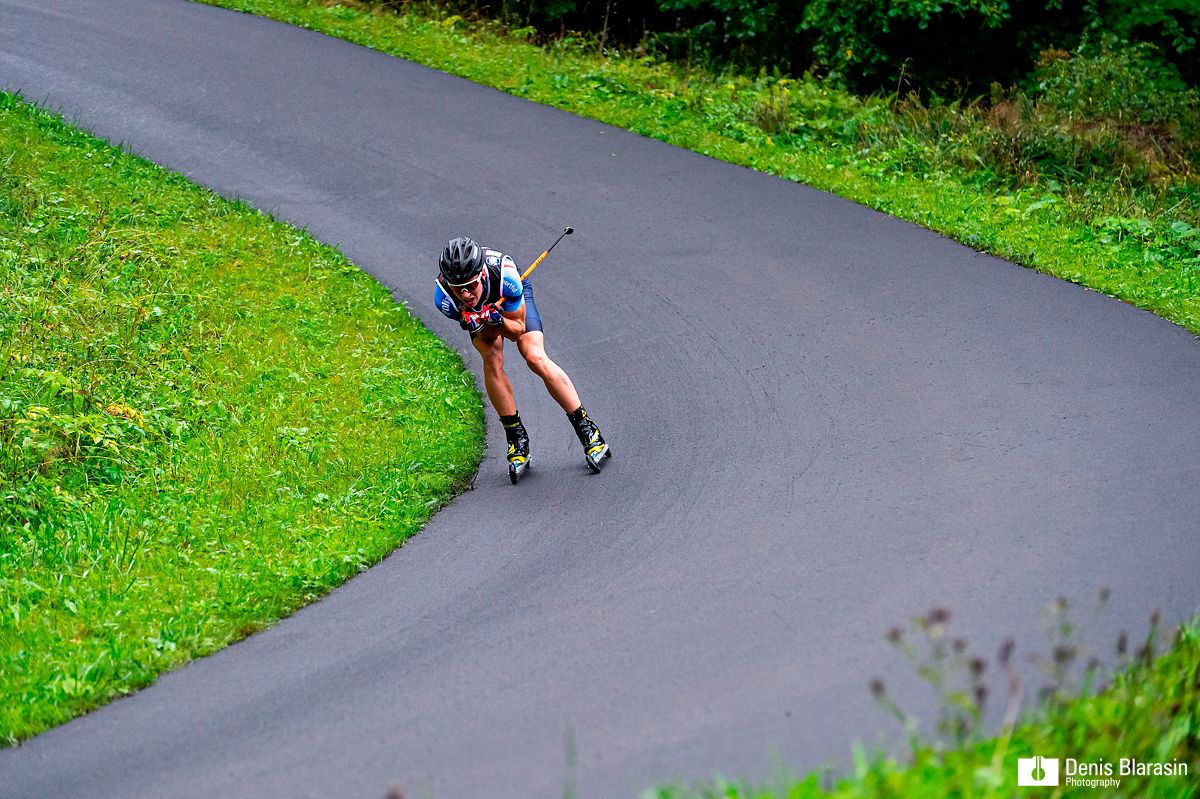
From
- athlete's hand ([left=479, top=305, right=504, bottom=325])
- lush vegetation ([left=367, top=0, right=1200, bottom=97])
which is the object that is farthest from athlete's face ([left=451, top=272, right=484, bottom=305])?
lush vegetation ([left=367, top=0, right=1200, bottom=97])

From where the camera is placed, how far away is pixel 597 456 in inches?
348

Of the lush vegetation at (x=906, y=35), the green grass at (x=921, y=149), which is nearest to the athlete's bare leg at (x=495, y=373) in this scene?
the green grass at (x=921, y=149)

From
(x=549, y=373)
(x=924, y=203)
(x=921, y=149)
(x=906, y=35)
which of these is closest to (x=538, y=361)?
(x=549, y=373)

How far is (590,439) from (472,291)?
1384 millimetres

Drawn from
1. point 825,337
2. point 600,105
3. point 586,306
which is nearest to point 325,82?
point 600,105

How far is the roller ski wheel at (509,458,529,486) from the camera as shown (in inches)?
351

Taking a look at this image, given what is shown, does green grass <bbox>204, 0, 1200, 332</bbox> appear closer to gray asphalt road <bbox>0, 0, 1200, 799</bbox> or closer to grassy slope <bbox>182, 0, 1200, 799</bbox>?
grassy slope <bbox>182, 0, 1200, 799</bbox>

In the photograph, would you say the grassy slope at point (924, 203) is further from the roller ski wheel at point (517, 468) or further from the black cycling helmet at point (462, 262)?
the black cycling helmet at point (462, 262)

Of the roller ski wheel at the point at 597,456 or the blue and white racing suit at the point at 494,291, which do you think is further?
the roller ski wheel at the point at 597,456

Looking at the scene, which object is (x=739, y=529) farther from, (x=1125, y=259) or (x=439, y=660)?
(x=1125, y=259)

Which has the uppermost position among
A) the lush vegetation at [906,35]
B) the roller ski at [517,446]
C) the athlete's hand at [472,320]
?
the lush vegetation at [906,35]

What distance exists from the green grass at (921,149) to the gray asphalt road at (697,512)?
64 centimetres

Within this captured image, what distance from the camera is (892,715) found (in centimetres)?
542

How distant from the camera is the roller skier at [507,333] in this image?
8713 mm
